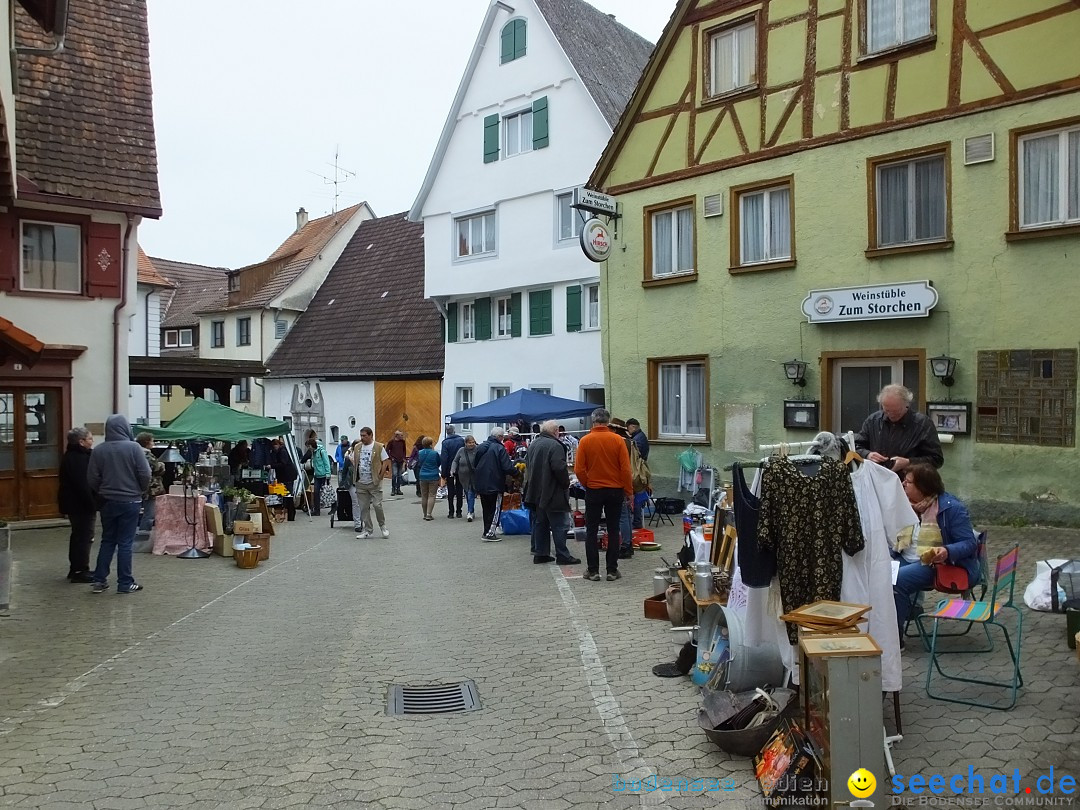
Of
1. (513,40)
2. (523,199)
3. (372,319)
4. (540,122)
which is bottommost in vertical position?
(372,319)

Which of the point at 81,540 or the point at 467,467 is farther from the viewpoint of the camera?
the point at 467,467

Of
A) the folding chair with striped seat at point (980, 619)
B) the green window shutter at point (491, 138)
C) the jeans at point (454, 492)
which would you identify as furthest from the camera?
the green window shutter at point (491, 138)

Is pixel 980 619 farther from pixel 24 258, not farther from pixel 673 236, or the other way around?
pixel 24 258

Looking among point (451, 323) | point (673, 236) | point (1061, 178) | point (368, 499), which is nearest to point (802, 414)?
point (673, 236)

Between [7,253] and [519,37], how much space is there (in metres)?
14.2

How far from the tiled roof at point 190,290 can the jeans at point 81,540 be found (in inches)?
1203

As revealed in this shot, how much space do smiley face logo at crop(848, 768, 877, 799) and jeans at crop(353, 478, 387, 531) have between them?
37.9 feet

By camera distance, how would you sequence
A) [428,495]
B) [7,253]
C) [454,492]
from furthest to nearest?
[454,492] → [428,495] → [7,253]

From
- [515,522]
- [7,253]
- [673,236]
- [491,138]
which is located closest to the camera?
[515,522]

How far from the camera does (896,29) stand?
13711 millimetres

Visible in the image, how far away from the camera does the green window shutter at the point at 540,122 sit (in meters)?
23.7

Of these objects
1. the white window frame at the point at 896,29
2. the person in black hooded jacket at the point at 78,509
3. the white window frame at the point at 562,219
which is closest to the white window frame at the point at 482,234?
the white window frame at the point at 562,219

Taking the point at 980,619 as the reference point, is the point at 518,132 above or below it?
above

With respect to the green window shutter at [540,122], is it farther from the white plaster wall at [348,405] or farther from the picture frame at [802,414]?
the picture frame at [802,414]
